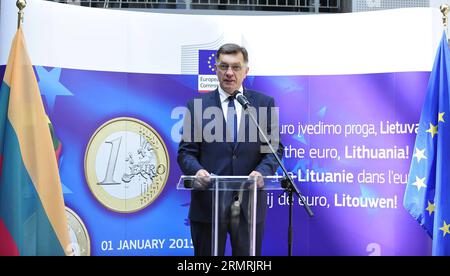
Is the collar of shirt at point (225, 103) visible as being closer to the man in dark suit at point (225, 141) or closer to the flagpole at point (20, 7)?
the man in dark suit at point (225, 141)

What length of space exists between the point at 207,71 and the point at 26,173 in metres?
2.11

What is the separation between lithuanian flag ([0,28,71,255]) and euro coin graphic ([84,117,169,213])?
846 millimetres

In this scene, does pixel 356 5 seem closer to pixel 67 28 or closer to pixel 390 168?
pixel 390 168

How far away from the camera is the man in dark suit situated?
248 inches

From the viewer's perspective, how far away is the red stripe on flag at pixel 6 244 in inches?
237

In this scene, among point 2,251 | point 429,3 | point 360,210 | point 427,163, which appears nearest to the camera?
point 2,251

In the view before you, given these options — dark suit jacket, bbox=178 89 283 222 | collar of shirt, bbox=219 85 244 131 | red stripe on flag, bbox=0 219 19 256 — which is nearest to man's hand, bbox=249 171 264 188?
dark suit jacket, bbox=178 89 283 222

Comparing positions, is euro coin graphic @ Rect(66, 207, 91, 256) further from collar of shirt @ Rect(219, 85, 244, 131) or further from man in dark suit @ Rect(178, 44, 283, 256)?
collar of shirt @ Rect(219, 85, 244, 131)

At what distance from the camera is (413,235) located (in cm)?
692

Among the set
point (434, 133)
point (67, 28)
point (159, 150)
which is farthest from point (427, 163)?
point (67, 28)

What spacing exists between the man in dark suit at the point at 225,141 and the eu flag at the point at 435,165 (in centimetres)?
133

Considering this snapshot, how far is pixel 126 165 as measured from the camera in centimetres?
705

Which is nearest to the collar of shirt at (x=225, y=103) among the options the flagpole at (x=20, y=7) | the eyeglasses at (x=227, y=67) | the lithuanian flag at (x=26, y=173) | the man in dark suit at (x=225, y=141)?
the man in dark suit at (x=225, y=141)

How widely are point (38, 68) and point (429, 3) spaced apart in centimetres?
479
